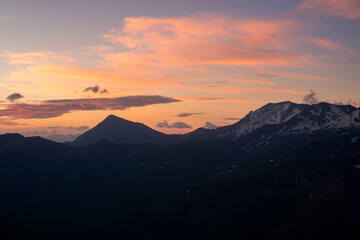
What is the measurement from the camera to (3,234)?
196 metres
